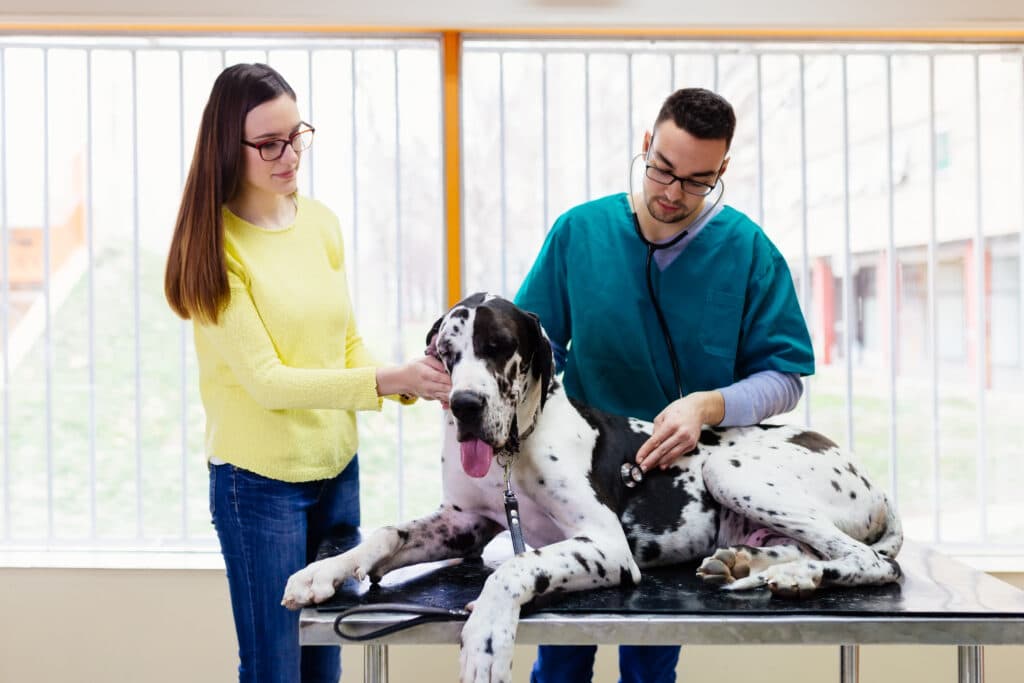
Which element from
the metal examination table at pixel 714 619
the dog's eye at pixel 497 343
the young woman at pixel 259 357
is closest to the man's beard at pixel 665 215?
the dog's eye at pixel 497 343

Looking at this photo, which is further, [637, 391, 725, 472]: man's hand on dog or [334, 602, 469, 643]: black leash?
[637, 391, 725, 472]: man's hand on dog

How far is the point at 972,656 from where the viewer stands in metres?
1.65

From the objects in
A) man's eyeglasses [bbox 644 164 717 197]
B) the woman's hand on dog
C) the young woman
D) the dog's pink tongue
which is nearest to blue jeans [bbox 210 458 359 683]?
the young woman

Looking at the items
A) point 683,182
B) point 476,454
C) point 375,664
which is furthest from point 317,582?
point 683,182

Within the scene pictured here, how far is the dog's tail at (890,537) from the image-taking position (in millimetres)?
1851

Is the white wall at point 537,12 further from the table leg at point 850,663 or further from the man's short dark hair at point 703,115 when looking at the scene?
the table leg at point 850,663

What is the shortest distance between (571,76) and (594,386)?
1.55 metres

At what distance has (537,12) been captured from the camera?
299 cm

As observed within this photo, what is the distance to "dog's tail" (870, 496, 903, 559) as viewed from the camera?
1.85 metres

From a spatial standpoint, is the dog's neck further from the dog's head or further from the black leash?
the black leash

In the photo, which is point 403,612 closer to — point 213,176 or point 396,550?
point 396,550

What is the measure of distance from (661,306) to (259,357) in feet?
2.93

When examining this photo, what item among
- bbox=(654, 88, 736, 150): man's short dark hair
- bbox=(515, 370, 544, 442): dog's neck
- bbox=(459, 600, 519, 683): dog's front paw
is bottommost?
bbox=(459, 600, 519, 683): dog's front paw

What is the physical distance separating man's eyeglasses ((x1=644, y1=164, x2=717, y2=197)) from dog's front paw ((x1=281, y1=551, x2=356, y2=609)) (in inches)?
39.8
